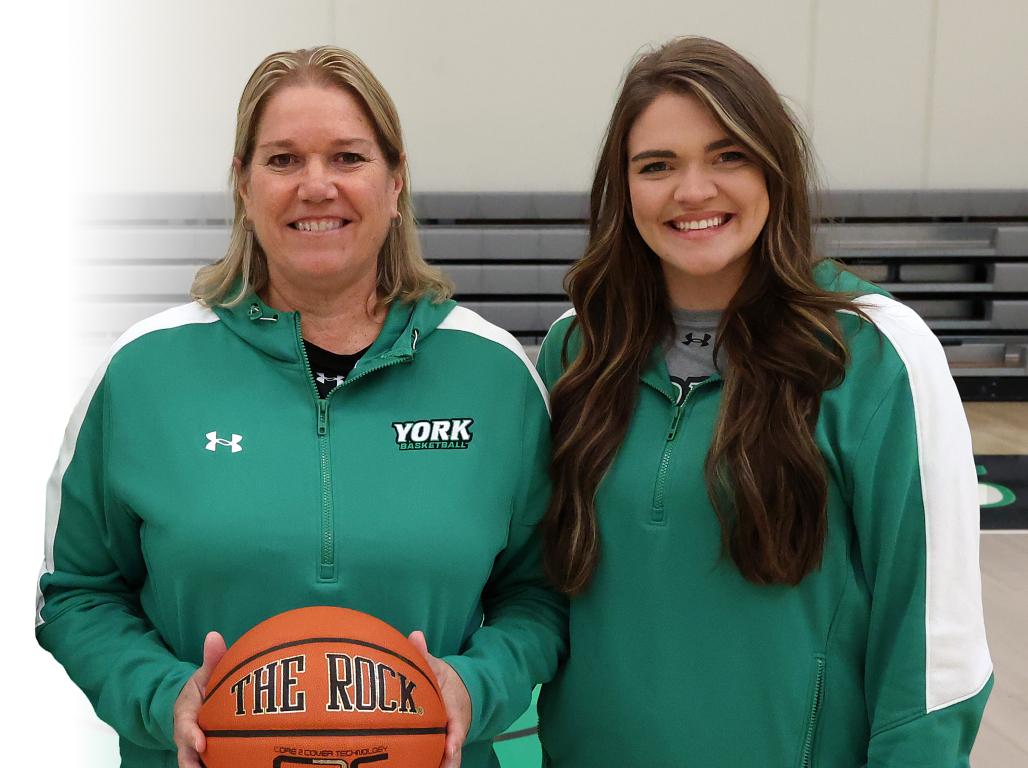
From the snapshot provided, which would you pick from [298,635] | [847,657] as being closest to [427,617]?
[298,635]

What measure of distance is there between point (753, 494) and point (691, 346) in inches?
10.7

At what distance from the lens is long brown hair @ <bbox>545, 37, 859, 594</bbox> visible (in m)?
1.42

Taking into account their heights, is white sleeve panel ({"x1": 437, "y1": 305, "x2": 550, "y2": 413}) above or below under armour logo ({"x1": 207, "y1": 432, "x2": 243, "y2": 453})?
above

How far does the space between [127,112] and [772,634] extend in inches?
262

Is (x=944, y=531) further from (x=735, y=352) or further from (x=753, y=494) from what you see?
(x=735, y=352)

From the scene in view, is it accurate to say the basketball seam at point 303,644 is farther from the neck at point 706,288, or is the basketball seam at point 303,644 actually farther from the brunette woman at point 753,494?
the neck at point 706,288

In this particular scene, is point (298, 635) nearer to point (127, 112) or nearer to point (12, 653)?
point (12, 653)

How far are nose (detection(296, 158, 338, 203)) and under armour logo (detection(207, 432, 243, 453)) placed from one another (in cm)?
36

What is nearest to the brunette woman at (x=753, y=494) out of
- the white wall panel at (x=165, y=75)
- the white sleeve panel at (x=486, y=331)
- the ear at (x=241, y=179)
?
the white sleeve panel at (x=486, y=331)

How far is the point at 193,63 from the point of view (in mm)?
6957

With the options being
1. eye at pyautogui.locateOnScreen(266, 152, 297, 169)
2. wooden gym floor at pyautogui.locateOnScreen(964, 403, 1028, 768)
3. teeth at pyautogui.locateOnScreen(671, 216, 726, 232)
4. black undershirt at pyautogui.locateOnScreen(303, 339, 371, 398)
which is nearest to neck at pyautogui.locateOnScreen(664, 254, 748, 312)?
teeth at pyautogui.locateOnScreen(671, 216, 726, 232)

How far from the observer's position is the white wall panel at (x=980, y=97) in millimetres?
7109

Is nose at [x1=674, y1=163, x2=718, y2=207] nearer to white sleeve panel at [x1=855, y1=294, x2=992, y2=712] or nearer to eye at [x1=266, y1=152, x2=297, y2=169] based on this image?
white sleeve panel at [x1=855, y1=294, x2=992, y2=712]

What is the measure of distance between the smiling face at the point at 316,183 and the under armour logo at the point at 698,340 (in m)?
0.50
